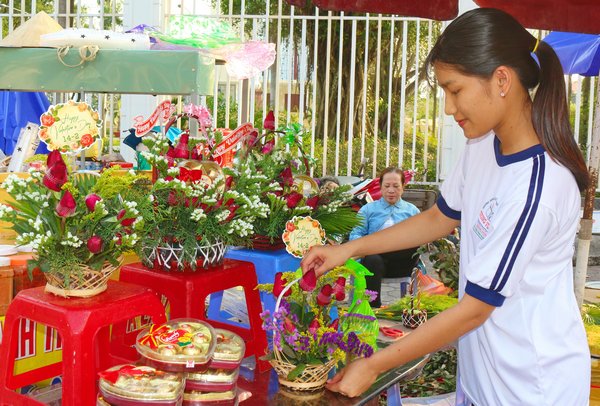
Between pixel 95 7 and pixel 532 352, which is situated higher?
pixel 95 7

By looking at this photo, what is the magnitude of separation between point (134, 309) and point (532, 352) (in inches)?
31.6

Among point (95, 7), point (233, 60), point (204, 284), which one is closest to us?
point (204, 284)

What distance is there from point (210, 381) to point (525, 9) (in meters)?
1.55

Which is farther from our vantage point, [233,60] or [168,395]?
[233,60]

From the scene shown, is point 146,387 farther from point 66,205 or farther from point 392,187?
point 392,187

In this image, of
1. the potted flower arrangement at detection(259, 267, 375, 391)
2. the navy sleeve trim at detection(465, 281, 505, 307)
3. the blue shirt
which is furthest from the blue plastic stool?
the blue shirt

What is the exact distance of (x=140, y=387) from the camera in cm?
120

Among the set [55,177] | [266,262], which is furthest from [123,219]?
Result: [266,262]

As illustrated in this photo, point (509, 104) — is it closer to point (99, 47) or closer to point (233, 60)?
point (99, 47)

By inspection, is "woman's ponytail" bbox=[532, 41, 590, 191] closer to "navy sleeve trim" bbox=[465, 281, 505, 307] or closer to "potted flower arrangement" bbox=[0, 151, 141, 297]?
"navy sleeve trim" bbox=[465, 281, 505, 307]

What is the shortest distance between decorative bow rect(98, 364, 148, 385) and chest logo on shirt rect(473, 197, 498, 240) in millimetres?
664

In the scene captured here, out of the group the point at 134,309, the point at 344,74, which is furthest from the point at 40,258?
the point at 344,74

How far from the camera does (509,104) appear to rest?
1286 mm

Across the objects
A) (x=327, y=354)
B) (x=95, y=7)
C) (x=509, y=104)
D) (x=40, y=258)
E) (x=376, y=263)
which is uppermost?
(x=95, y=7)
